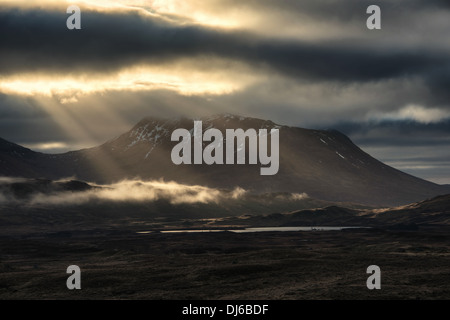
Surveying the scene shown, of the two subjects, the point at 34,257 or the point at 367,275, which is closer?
the point at 367,275

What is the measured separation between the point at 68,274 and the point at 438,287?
5869cm

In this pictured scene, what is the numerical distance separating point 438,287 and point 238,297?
26449 millimetres

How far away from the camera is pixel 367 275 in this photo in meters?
85.6
